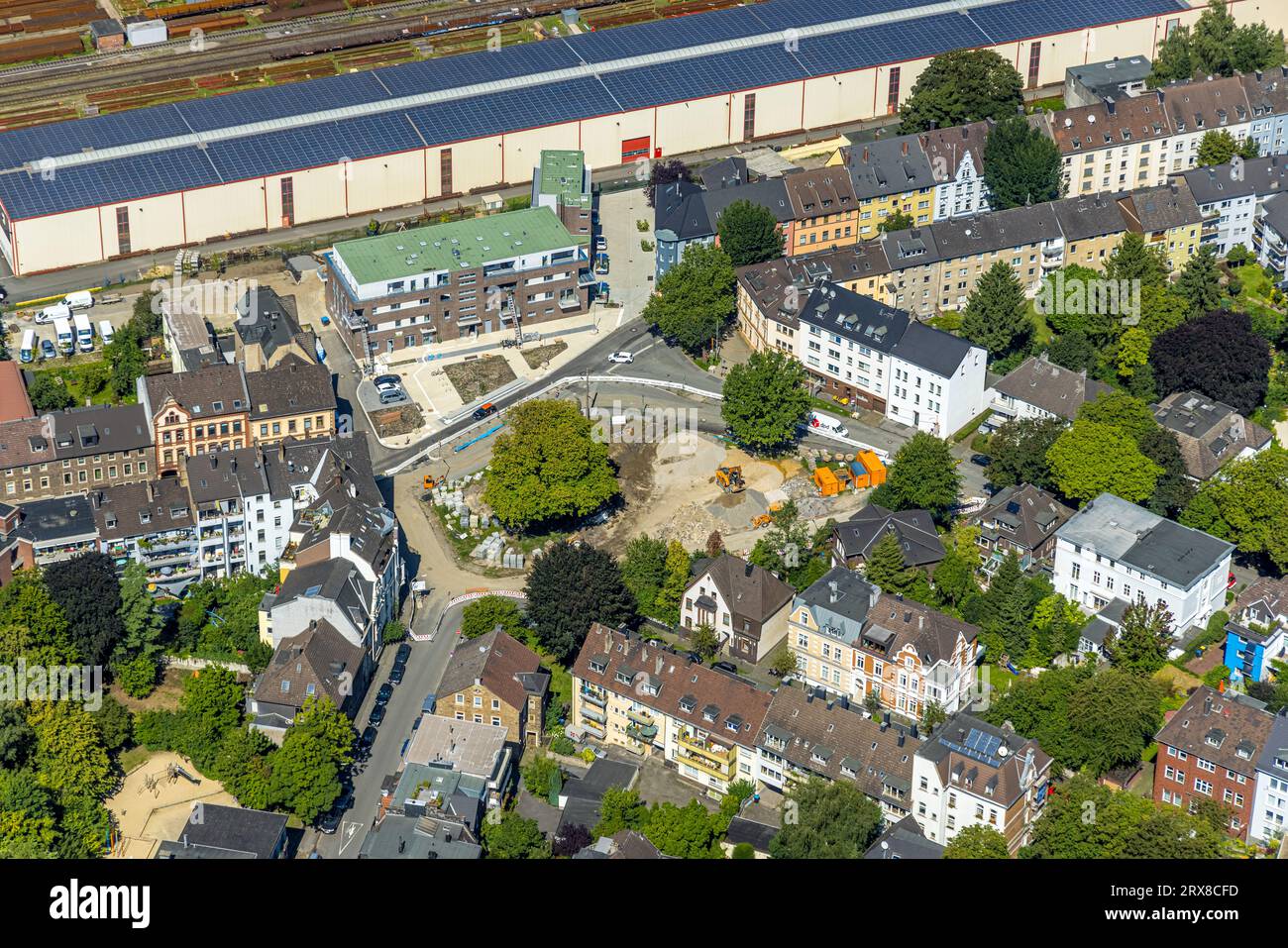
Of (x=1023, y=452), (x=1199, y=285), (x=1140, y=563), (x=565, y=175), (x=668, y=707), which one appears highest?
(x=565, y=175)

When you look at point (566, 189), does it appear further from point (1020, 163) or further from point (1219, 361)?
point (1219, 361)

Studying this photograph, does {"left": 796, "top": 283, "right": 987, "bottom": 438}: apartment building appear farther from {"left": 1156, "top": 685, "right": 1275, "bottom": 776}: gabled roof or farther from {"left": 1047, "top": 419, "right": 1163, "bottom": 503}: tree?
{"left": 1156, "top": 685, "right": 1275, "bottom": 776}: gabled roof

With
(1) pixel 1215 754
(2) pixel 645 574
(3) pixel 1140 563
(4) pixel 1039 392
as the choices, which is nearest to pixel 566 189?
(4) pixel 1039 392

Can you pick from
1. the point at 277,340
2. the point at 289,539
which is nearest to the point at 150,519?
the point at 289,539

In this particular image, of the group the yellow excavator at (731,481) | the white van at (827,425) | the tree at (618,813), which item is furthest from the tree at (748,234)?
the tree at (618,813)

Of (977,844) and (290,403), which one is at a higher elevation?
(290,403)

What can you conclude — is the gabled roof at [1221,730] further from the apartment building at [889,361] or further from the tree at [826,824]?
the apartment building at [889,361]
